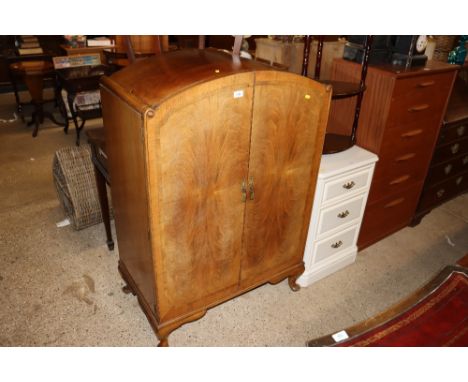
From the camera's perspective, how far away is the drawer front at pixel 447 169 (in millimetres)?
2980

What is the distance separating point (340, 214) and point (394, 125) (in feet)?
2.11

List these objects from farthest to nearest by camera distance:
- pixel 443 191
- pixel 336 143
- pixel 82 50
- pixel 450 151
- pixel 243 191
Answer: pixel 82 50
pixel 443 191
pixel 450 151
pixel 336 143
pixel 243 191

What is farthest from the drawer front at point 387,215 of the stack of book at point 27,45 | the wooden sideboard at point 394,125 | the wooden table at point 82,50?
the stack of book at point 27,45

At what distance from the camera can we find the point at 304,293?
8.07 ft

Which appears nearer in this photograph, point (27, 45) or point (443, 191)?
point (443, 191)

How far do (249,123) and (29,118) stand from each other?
4.41m

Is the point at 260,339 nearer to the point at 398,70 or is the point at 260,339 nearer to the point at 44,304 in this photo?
the point at 44,304

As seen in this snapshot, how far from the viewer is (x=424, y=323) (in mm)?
1588

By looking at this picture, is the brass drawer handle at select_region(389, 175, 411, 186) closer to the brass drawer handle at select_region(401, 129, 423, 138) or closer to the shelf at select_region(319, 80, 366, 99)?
the brass drawer handle at select_region(401, 129, 423, 138)

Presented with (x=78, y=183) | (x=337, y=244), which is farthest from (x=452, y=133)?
(x=78, y=183)

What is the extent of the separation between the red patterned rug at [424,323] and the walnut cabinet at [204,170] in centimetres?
65

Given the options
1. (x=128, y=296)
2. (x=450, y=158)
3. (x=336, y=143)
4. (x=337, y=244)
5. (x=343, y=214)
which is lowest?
(x=128, y=296)

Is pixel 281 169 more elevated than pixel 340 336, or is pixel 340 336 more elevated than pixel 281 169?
pixel 281 169

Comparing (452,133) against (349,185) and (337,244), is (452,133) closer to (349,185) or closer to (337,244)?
(349,185)
